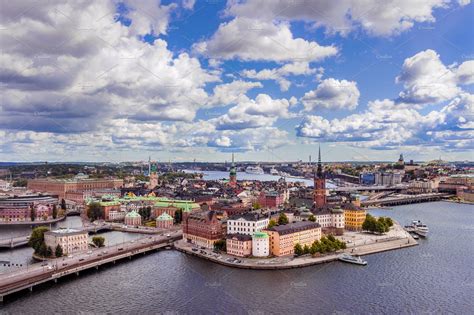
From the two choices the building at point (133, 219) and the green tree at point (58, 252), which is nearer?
the green tree at point (58, 252)

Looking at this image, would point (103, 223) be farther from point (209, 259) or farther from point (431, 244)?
point (431, 244)

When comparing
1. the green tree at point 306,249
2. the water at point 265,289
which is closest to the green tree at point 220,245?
the water at point 265,289

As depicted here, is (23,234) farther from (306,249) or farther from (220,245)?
(306,249)

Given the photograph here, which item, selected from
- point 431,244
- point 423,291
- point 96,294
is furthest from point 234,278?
point 431,244

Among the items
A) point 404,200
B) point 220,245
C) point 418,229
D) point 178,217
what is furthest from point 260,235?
point 404,200

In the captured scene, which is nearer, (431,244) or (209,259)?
(209,259)

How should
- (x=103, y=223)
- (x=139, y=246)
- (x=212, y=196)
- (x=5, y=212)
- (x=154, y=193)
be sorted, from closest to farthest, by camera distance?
1. (x=139, y=246)
2. (x=103, y=223)
3. (x=5, y=212)
4. (x=212, y=196)
5. (x=154, y=193)

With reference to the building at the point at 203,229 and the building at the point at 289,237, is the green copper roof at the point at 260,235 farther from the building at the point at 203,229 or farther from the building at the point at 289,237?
the building at the point at 203,229
